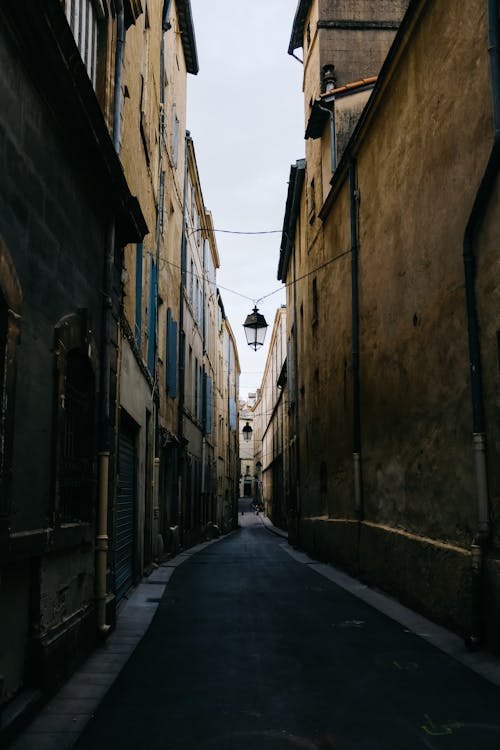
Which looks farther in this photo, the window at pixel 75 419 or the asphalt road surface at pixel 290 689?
the window at pixel 75 419

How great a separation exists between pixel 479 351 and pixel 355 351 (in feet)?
19.6

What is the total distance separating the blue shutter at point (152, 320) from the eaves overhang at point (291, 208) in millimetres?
10026

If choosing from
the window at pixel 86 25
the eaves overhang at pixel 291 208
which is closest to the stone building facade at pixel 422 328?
the window at pixel 86 25

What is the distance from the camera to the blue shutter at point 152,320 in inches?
512

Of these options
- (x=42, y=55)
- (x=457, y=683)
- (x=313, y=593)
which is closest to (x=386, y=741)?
(x=457, y=683)

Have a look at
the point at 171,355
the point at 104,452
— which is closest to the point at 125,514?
the point at 104,452

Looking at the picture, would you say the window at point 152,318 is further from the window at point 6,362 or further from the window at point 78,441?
the window at point 6,362

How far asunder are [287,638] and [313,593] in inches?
135

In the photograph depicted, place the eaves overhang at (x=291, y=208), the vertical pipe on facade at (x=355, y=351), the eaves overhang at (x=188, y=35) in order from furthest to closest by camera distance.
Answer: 1. the eaves overhang at (x=291, y=208)
2. the eaves overhang at (x=188, y=35)
3. the vertical pipe on facade at (x=355, y=351)

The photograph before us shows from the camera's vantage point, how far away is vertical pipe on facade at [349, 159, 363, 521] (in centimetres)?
1257

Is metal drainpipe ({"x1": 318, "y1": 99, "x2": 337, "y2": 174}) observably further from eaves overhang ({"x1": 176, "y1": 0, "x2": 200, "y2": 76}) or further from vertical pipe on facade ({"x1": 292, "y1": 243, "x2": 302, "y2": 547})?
vertical pipe on facade ({"x1": 292, "y1": 243, "x2": 302, "y2": 547})

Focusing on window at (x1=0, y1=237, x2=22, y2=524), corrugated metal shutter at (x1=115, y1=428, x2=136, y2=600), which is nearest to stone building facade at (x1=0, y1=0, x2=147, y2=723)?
window at (x1=0, y1=237, x2=22, y2=524)

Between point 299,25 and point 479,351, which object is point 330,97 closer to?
point 299,25

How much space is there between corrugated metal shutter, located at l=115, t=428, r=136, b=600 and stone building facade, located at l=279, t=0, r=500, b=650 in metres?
3.75
